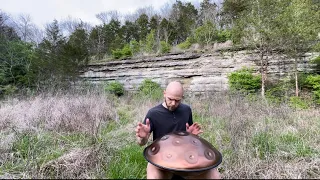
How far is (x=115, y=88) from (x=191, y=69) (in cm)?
489

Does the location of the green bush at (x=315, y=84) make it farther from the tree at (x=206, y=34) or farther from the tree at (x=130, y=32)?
the tree at (x=130, y=32)

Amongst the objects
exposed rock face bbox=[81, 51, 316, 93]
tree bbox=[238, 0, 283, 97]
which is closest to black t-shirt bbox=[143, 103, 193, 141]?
tree bbox=[238, 0, 283, 97]

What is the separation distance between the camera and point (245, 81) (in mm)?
9102

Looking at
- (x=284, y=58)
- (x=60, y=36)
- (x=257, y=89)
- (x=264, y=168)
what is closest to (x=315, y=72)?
(x=284, y=58)

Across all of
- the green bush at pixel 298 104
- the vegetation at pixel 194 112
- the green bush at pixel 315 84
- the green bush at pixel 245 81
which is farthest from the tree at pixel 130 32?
the green bush at pixel 298 104

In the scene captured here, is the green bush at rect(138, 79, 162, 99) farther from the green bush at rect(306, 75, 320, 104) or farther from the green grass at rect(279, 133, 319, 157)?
the green grass at rect(279, 133, 319, 157)

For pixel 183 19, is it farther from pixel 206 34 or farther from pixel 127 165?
pixel 127 165

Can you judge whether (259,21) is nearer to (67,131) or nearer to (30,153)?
(67,131)

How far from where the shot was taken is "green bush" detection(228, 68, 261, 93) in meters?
8.97

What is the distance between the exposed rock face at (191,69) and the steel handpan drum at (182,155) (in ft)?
28.3

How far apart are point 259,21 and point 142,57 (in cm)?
803

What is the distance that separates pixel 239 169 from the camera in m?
2.46

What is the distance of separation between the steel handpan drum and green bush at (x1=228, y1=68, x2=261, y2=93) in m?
7.66

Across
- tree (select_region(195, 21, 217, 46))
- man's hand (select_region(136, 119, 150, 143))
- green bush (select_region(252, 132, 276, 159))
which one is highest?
tree (select_region(195, 21, 217, 46))
